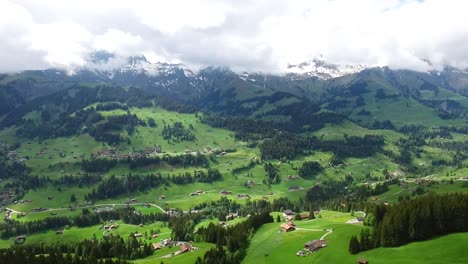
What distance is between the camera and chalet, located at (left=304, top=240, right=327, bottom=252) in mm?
140250

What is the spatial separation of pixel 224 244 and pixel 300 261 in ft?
141

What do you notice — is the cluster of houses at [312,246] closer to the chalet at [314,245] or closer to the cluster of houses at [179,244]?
the chalet at [314,245]

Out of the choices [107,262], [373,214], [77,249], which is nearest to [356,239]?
[373,214]

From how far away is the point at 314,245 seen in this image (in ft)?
465

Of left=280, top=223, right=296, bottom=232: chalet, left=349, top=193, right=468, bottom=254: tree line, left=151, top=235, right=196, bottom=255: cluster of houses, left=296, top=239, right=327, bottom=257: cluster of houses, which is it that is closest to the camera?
left=349, top=193, right=468, bottom=254: tree line

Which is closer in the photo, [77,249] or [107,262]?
[107,262]

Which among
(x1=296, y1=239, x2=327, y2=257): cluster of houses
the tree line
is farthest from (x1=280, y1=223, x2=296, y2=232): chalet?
the tree line

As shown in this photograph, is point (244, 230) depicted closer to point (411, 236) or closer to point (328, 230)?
point (328, 230)

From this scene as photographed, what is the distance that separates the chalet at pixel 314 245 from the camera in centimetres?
14025

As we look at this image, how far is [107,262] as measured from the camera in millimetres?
138875

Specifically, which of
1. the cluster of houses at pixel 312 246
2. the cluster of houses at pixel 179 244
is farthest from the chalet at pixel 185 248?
the cluster of houses at pixel 312 246

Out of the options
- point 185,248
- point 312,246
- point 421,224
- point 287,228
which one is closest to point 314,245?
point 312,246

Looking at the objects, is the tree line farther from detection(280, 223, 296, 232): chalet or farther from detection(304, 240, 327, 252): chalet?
detection(280, 223, 296, 232): chalet

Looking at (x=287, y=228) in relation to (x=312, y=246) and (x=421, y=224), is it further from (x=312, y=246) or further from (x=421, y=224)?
(x=421, y=224)
